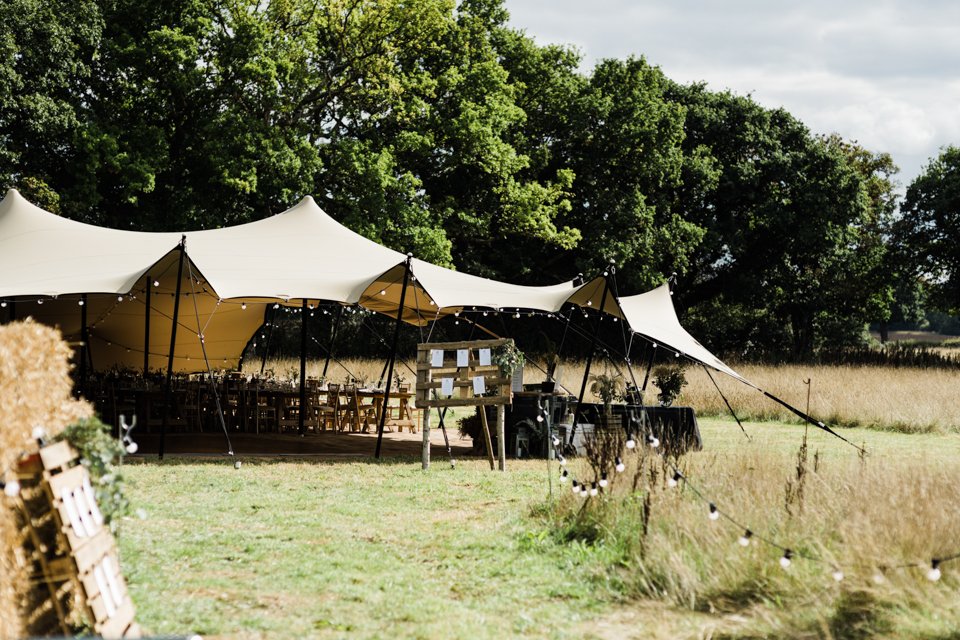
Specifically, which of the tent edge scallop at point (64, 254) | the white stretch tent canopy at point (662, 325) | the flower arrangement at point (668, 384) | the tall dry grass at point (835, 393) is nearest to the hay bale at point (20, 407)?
the tent edge scallop at point (64, 254)

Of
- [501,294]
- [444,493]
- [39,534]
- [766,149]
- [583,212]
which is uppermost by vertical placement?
[766,149]

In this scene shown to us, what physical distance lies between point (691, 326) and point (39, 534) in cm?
3211

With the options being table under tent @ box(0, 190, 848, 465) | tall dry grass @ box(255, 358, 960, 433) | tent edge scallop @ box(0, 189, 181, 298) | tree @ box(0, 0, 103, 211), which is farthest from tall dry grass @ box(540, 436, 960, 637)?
tree @ box(0, 0, 103, 211)

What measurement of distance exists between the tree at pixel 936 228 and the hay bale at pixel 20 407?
1248 inches

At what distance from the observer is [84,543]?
3.80 metres

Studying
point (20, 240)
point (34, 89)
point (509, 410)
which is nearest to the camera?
point (509, 410)

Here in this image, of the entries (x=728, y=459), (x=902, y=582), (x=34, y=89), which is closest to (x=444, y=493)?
(x=728, y=459)

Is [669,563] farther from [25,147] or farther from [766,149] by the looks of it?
[766,149]

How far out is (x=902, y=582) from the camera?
4570mm

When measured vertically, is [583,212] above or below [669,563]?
above

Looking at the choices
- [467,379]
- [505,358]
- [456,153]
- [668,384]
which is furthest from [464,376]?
[456,153]

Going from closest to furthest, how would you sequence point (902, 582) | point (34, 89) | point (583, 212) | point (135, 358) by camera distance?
point (902, 582) → point (135, 358) → point (34, 89) → point (583, 212)

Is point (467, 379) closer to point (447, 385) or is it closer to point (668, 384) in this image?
point (447, 385)

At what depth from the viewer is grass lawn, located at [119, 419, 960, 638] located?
15.0 ft
